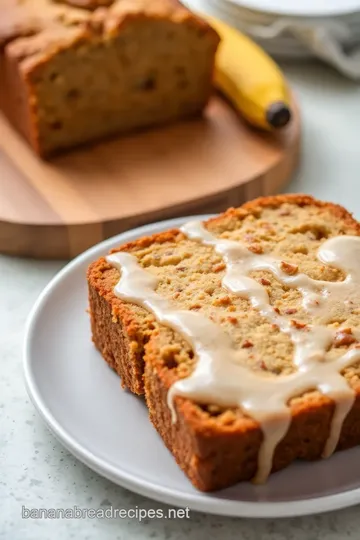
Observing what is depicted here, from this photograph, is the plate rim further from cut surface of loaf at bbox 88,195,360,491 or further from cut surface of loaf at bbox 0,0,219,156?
cut surface of loaf at bbox 88,195,360,491

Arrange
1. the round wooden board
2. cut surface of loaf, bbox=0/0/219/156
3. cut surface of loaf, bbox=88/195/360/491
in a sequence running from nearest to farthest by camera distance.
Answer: cut surface of loaf, bbox=88/195/360/491 → the round wooden board → cut surface of loaf, bbox=0/0/219/156

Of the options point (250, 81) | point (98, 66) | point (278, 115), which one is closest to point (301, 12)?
point (250, 81)

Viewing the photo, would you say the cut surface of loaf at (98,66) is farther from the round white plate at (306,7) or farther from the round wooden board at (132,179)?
the round white plate at (306,7)

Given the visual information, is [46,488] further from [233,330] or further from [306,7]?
[306,7]

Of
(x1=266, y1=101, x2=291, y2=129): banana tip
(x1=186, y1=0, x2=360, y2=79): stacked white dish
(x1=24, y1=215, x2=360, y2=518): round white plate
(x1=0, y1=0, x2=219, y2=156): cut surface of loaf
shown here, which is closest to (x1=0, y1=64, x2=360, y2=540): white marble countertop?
(x1=24, y1=215, x2=360, y2=518): round white plate

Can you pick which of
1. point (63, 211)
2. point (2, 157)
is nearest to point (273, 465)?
point (63, 211)

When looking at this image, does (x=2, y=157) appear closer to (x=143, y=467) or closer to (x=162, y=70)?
(x=162, y=70)
